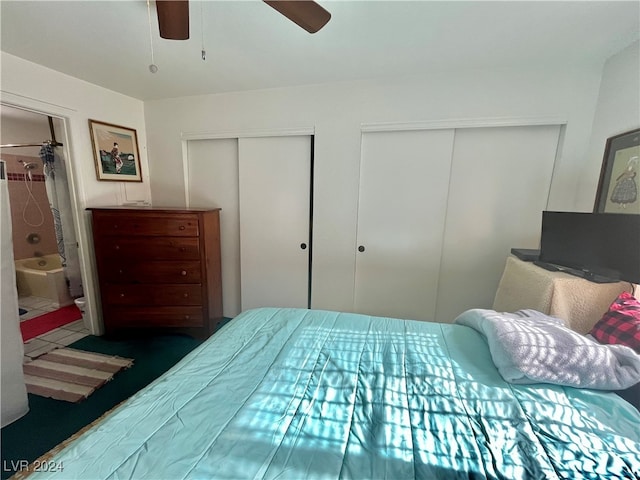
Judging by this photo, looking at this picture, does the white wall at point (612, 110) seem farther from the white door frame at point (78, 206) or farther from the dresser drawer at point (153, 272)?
the white door frame at point (78, 206)

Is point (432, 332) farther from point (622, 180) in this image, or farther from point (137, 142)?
point (137, 142)

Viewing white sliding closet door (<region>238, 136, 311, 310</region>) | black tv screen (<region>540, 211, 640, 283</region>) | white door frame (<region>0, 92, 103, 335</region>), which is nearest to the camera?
black tv screen (<region>540, 211, 640, 283</region>)

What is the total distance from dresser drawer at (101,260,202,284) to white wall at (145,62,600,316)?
80 centimetres

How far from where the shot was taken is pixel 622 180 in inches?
59.0

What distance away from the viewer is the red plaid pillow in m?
1.12

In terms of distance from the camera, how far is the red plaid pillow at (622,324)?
1121mm

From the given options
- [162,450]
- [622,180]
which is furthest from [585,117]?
[162,450]

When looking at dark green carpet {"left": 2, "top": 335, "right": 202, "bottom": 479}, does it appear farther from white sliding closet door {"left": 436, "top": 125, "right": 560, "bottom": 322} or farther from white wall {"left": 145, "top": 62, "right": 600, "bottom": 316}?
white sliding closet door {"left": 436, "top": 125, "right": 560, "bottom": 322}

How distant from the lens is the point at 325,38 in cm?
159

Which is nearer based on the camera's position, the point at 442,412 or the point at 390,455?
the point at 390,455

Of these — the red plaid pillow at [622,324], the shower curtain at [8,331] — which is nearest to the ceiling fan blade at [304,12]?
the shower curtain at [8,331]

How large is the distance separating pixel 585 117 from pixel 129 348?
13.5 feet

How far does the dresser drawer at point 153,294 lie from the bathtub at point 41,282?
135cm

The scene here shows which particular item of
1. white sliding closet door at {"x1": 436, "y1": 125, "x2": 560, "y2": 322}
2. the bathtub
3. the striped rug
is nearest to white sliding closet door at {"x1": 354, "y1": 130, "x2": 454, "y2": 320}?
white sliding closet door at {"x1": 436, "y1": 125, "x2": 560, "y2": 322}
